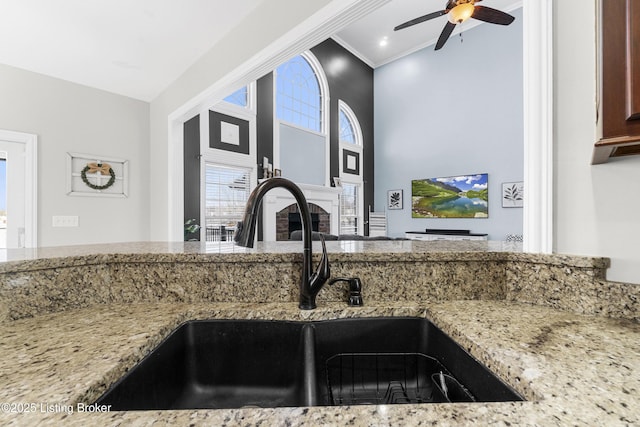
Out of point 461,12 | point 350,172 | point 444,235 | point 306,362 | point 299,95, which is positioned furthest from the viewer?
point 350,172

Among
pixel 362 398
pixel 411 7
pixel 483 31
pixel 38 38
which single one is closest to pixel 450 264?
pixel 362 398

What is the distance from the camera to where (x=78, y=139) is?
3482 mm

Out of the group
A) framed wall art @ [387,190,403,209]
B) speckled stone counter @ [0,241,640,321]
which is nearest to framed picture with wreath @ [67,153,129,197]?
speckled stone counter @ [0,241,640,321]

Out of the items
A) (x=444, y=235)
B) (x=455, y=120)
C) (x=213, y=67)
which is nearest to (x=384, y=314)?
(x=213, y=67)

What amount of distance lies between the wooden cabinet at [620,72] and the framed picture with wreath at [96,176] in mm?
4444

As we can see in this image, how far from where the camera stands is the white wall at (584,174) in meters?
0.76

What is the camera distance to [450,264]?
0.91 metres

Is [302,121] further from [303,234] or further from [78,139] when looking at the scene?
[303,234]

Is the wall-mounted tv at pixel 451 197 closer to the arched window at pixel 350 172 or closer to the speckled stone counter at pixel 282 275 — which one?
Answer: the arched window at pixel 350 172

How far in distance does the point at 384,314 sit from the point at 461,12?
11.5 feet

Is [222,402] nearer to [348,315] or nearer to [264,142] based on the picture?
[348,315]

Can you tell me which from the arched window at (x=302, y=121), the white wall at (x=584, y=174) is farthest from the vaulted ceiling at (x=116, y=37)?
the white wall at (x=584, y=174)

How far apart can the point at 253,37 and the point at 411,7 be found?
14.9 ft

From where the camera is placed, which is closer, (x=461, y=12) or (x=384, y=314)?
(x=384, y=314)
